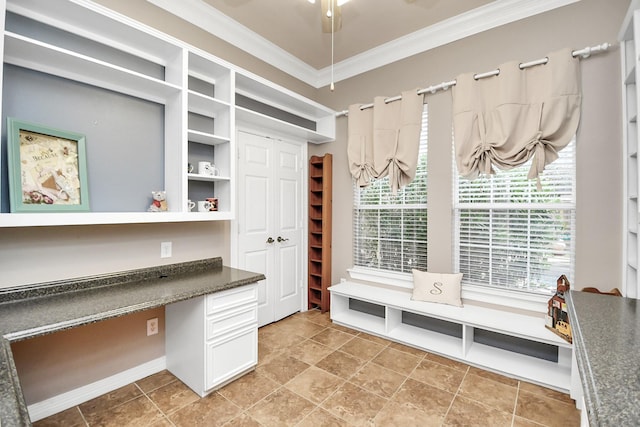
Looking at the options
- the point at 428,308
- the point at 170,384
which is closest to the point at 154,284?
the point at 170,384

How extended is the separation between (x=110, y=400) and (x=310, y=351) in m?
1.50

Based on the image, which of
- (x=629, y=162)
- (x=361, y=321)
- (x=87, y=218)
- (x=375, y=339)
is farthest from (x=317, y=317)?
(x=629, y=162)

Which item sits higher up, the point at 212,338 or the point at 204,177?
the point at 204,177

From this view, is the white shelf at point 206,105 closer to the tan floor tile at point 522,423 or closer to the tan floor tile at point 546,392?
the tan floor tile at point 522,423

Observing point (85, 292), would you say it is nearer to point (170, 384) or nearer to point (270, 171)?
point (170, 384)

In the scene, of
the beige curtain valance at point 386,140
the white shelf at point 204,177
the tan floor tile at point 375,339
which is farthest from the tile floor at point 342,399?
the beige curtain valance at point 386,140

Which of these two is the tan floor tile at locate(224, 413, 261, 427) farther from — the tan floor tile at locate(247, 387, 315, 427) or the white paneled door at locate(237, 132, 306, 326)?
the white paneled door at locate(237, 132, 306, 326)

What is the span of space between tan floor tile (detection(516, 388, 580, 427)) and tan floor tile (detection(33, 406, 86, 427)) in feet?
8.93

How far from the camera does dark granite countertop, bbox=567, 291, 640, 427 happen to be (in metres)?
0.66

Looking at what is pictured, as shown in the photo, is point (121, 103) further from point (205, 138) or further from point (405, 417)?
point (405, 417)

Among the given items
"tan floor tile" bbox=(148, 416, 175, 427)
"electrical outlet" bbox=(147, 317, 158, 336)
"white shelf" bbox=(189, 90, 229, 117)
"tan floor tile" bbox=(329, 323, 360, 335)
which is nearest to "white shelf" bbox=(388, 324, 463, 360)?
"tan floor tile" bbox=(329, 323, 360, 335)

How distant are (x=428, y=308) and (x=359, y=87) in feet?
8.27

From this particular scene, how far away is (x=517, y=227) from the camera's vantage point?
2545mm

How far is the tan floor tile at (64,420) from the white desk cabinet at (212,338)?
1.95 ft
